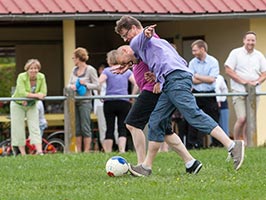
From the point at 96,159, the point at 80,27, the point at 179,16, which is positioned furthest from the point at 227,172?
the point at 80,27

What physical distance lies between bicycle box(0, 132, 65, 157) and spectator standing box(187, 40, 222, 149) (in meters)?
2.56

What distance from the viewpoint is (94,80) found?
15.9m

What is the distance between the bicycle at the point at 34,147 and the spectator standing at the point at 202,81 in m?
2.56

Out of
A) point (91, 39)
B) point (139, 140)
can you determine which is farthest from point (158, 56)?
point (91, 39)

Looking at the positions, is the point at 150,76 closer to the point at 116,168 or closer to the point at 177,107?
the point at 177,107

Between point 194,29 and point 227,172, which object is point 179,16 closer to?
point 194,29

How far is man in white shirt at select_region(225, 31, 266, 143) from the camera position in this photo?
16.0 metres

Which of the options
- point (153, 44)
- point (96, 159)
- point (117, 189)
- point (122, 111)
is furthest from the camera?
point (122, 111)

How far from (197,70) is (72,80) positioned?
2.18m

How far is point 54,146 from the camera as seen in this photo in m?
17.9

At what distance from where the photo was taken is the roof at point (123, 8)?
703 inches

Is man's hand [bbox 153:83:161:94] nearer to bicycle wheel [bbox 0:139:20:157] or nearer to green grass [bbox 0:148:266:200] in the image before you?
green grass [bbox 0:148:266:200]

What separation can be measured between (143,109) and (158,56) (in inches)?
32.8

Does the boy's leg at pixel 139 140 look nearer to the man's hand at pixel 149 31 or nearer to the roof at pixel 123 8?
the man's hand at pixel 149 31
